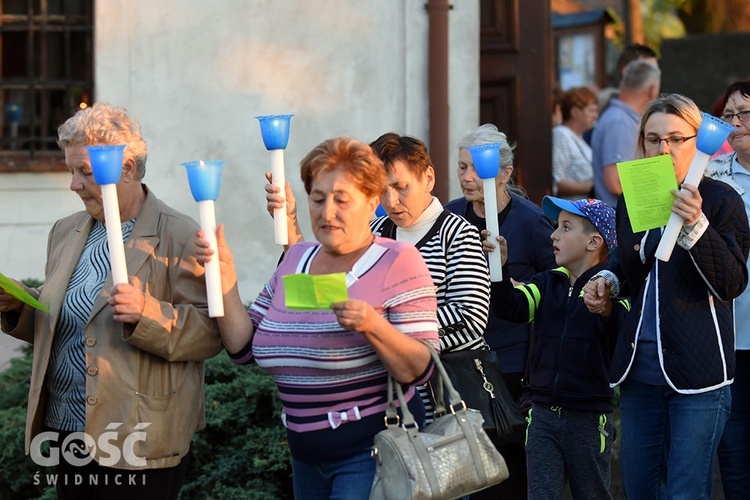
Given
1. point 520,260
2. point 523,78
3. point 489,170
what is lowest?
point 520,260

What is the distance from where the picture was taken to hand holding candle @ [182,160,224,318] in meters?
4.02

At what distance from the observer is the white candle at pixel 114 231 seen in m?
4.02

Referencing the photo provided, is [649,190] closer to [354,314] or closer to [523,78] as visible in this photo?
[354,314]

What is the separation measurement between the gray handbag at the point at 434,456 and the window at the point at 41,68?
17.4 ft

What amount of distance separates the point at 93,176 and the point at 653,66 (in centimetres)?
615

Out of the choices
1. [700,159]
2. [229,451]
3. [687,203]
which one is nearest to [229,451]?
[229,451]

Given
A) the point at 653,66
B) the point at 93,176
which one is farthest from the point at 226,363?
the point at 653,66

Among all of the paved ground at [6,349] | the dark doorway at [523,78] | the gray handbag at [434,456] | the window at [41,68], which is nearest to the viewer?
the gray handbag at [434,456]

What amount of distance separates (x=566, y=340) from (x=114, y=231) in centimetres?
217

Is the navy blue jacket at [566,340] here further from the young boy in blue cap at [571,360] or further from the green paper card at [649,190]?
the green paper card at [649,190]

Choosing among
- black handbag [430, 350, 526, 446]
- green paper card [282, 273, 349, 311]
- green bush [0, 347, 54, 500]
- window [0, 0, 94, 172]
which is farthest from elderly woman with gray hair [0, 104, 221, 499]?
window [0, 0, 94, 172]

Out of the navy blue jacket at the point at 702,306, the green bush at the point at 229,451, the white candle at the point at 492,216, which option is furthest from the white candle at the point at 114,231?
the green bush at the point at 229,451

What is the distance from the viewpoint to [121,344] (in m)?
4.29

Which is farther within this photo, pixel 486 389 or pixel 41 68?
pixel 41 68
